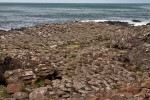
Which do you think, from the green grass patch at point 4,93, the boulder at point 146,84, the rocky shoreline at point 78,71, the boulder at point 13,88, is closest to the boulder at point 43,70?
the rocky shoreline at point 78,71

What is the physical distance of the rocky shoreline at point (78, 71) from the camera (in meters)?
15.5

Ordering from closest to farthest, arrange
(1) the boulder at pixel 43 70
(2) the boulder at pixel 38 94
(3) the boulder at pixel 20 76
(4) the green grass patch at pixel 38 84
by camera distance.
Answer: (2) the boulder at pixel 38 94
(4) the green grass patch at pixel 38 84
(3) the boulder at pixel 20 76
(1) the boulder at pixel 43 70

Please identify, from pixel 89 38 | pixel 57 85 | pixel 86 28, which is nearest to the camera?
pixel 57 85

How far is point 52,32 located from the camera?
34.1 meters

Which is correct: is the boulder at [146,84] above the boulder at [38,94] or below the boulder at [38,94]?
above

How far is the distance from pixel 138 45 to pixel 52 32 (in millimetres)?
12899

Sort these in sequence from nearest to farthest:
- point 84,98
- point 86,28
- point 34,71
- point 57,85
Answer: point 84,98 → point 57,85 → point 34,71 → point 86,28

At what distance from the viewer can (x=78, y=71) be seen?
58.8 ft

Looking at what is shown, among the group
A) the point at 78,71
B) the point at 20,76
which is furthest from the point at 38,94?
the point at 78,71

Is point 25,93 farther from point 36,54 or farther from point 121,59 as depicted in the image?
point 121,59

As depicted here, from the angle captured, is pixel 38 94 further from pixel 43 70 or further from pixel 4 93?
pixel 43 70

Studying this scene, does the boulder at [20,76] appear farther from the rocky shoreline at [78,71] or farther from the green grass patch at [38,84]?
the green grass patch at [38,84]

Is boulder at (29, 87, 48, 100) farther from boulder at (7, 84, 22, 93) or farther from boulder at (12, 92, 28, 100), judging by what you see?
boulder at (7, 84, 22, 93)

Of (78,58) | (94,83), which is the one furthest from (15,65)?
(94,83)
